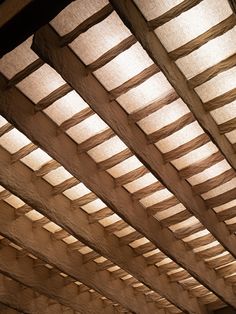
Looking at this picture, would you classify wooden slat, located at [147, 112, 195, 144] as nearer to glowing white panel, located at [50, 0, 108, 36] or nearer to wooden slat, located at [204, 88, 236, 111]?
wooden slat, located at [204, 88, 236, 111]

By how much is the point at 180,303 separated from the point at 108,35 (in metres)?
5.00

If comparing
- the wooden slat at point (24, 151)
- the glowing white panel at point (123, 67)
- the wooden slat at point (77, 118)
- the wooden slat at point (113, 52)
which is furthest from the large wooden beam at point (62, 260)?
the wooden slat at point (113, 52)

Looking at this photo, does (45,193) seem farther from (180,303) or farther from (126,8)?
(180,303)

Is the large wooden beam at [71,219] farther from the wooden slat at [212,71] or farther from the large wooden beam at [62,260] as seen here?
the wooden slat at [212,71]

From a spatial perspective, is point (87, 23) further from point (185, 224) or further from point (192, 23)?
point (185, 224)

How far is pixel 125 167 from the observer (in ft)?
16.1

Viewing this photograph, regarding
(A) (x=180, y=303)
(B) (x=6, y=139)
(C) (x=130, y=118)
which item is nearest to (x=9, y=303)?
(A) (x=180, y=303)

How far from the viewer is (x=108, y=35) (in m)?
3.56

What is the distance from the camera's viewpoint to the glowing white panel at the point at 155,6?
3297 millimetres

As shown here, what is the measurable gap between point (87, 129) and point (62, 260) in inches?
89.7

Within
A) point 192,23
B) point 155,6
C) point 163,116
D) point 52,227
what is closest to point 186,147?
point 163,116

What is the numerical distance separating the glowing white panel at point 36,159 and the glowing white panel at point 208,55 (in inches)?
70.7

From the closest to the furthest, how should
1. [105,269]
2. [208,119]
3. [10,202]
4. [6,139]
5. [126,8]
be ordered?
[126,8], [208,119], [6,139], [10,202], [105,269]

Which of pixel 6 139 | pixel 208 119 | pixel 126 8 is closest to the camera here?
pixel 126 8
